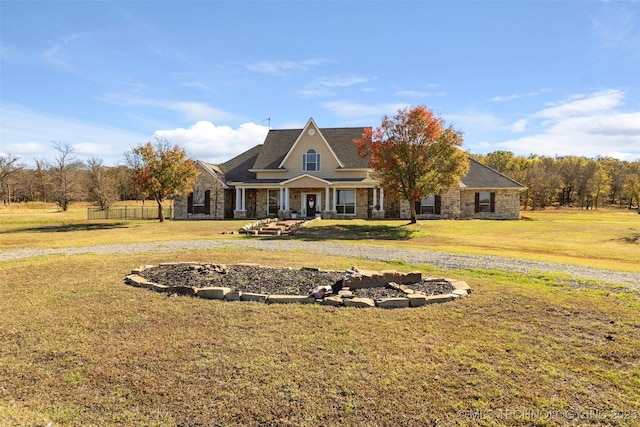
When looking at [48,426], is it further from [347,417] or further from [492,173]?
[492,173]

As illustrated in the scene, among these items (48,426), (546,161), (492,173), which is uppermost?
(546,161)

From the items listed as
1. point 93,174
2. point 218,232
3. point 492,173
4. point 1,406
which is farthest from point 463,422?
point 93,174

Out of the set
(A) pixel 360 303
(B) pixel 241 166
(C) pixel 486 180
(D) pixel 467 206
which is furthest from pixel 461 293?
(B) pixel 241 166

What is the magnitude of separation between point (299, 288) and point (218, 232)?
650 inches

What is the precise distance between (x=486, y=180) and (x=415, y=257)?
77.5 ft

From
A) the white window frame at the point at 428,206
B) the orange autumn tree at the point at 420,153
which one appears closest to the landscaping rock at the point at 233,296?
the orange autumn tree at the point at 420,153

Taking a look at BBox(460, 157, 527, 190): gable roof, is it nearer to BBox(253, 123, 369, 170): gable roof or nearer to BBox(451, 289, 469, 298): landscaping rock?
BBox(253, 123, 369, 170): gable roof

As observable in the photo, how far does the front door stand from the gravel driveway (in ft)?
50.8

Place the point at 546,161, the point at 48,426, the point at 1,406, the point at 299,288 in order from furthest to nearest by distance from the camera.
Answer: the point at 546,161, the point at 299,288, the point at 1,406, the point at 48,426

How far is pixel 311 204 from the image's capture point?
1352 inches

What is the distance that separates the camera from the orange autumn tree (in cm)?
2450

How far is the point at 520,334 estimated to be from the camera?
18.9 feet

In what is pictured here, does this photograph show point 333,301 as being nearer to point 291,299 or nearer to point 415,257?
point 291,299

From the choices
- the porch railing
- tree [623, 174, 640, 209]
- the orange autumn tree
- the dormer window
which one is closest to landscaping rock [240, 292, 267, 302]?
the orange autumn tree
